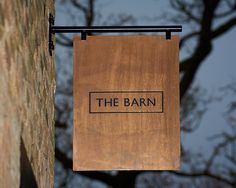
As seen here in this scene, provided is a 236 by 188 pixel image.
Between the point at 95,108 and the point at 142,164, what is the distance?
0.51 metres

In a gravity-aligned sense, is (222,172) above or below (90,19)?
below

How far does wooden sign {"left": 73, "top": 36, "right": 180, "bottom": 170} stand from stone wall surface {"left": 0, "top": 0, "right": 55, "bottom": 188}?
0.29m

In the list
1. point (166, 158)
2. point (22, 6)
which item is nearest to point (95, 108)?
point (166, 158)

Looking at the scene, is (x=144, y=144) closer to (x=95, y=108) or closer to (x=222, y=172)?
(x=95, y=108)

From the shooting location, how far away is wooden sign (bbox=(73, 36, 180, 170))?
5031 mm

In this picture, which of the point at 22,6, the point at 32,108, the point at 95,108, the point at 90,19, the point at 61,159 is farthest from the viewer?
the point at 90,19

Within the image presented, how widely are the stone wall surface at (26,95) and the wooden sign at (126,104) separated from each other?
0.94 ft

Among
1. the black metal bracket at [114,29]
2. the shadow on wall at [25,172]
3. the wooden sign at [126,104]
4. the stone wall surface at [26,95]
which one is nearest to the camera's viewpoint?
the stone wall surface at [26,95]

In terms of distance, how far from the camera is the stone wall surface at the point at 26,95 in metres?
3.92

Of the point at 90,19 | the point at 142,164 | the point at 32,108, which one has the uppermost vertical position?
the point at 90,19

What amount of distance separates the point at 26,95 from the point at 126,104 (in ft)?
2.83

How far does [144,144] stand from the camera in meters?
5.04

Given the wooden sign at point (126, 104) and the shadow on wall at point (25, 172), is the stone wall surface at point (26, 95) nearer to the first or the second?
the shadow on wall at point (25, 172)

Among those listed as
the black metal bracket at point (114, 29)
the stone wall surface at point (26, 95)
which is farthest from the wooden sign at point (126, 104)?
the stone wall surface at point (26, 95)
